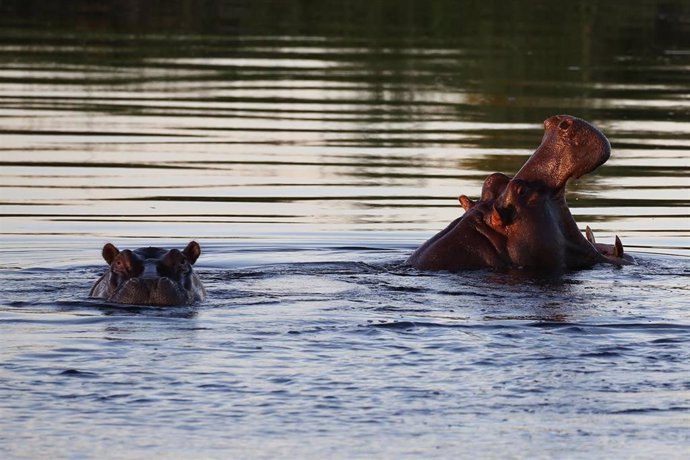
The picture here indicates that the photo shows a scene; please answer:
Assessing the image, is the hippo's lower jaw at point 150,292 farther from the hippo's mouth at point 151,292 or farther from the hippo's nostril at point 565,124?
the hippo's nostril at point 565,124

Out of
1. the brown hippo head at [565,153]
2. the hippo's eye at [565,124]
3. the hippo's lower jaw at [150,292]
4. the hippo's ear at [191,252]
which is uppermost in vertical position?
the hippo's eye at [565,124]

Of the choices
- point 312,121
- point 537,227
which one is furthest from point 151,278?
point 312,121

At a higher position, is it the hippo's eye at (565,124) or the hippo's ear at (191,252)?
the hippo's eye at (565,124)

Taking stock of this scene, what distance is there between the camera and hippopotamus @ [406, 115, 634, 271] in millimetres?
11047

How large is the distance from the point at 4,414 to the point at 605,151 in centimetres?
491

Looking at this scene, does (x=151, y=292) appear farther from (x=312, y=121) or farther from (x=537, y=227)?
(x=312, y=121)

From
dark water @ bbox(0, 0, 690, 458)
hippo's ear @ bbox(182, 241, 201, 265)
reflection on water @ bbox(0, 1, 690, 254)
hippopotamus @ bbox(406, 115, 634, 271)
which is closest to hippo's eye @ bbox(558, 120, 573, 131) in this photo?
hippopotamus @ bbox(406, 115, 634, 271)

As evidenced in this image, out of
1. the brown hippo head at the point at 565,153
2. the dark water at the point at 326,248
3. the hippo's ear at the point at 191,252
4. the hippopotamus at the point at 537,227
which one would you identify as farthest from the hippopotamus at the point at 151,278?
the brown hippo head at the point at 565,153

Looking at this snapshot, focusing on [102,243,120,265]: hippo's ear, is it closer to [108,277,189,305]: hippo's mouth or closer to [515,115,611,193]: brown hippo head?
[108,277,189,305]: hippo's mouth

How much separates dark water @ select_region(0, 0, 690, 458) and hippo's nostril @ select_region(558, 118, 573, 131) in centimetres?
94

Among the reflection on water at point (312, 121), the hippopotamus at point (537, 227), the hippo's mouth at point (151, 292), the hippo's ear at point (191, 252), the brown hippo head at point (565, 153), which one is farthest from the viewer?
the reflection on water at point (312, 121)

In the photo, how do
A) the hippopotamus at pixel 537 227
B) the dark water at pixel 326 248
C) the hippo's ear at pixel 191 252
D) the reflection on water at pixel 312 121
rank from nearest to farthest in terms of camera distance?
the dark water at pixel 326 248, the hippo's ear at pixel 191 252, the hippopotamus at pixel 537 227, the reflection on water at pixel 312 121

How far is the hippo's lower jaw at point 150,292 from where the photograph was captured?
31.6 ft

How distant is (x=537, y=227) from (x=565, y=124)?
68 centimetres
